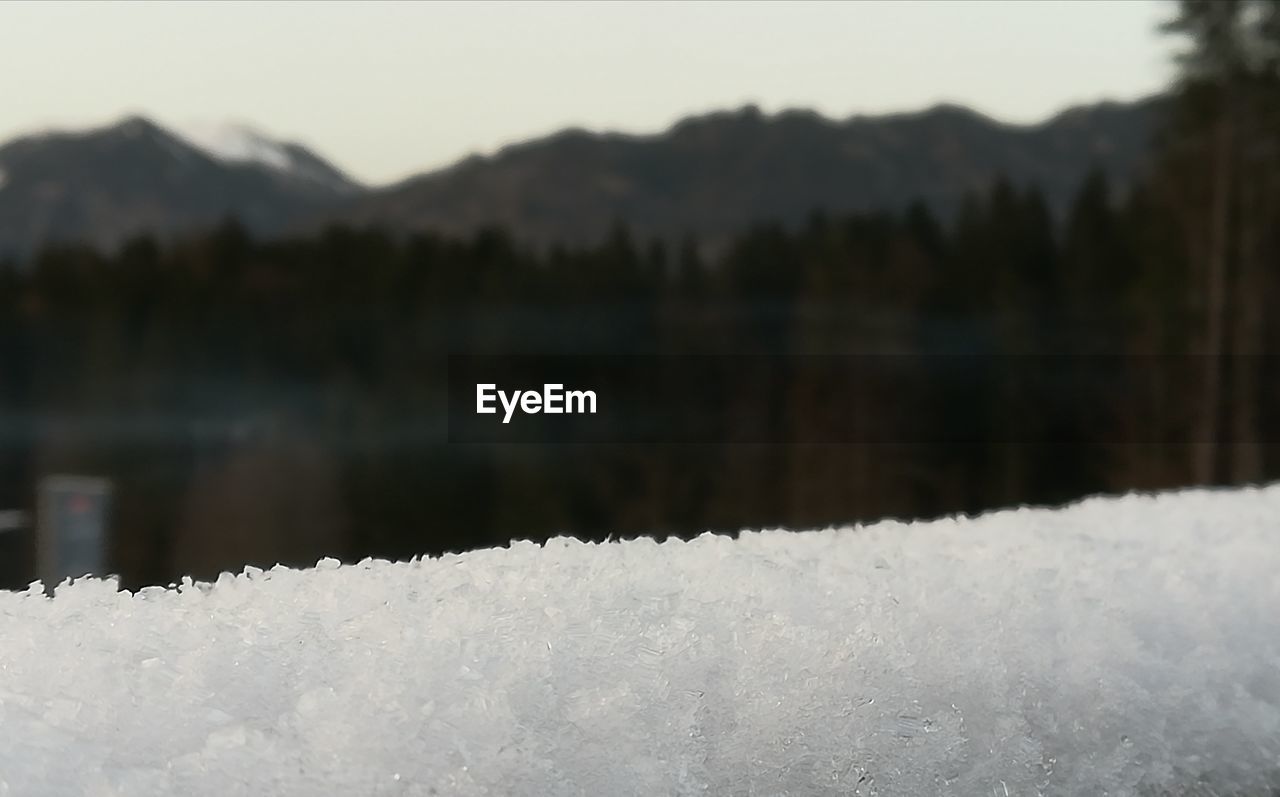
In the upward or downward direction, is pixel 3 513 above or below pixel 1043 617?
below

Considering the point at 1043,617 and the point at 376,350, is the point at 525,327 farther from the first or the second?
the point at 1043,617

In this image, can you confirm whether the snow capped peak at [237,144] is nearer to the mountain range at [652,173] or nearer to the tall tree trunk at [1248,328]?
the mountain range at [652,173]

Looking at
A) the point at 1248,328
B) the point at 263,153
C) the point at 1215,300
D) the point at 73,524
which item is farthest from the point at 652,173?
the point at 73,524

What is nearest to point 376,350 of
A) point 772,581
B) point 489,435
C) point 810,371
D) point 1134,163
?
point 489,435

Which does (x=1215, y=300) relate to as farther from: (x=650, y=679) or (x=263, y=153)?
(x=650, y=679)

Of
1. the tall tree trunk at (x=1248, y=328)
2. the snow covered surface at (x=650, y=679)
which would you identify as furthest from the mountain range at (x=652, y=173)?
the snow covered surface at (x=650, y=679)

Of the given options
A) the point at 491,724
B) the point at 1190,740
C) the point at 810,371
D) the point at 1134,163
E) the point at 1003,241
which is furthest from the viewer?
the point at 810,371
